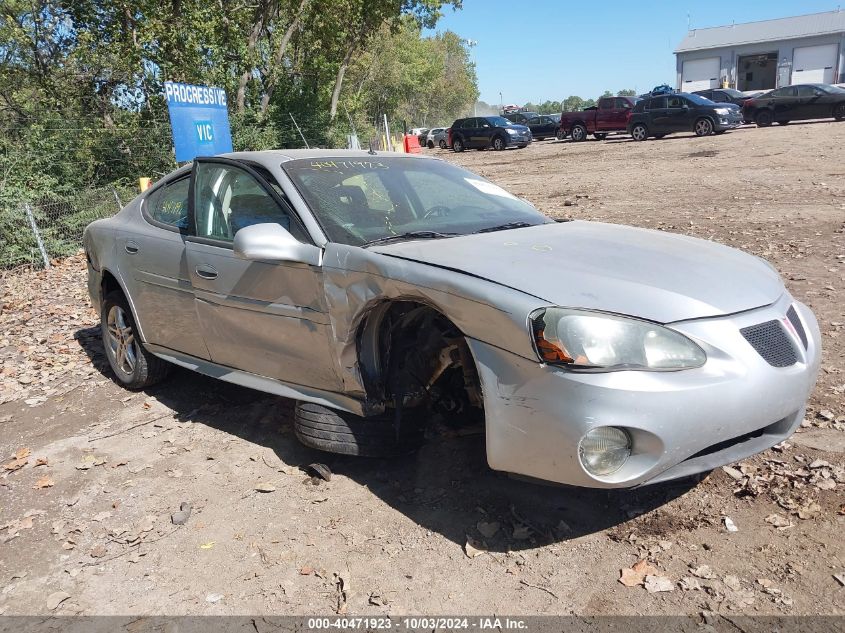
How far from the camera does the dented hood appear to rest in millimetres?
2719

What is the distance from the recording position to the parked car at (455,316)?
2.61 m

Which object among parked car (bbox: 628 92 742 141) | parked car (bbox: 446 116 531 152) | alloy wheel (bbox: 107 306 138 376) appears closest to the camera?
alloy wheel (bbox: 107 306 138 376)

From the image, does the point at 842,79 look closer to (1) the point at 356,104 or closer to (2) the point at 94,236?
(1) the point at 356,104

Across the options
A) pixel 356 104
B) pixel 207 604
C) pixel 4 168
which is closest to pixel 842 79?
pixel 356 104

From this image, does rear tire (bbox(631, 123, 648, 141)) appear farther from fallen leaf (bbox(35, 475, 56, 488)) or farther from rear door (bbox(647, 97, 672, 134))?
fallen leaf (bbox(35, 475, 56, 488))

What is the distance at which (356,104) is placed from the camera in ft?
85.0

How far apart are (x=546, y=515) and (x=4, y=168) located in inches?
406

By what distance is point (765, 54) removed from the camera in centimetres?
5803

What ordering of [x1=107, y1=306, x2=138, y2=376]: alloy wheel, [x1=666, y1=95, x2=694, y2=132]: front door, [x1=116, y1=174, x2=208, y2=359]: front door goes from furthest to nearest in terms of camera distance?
[x1=666, y1=95, x2=694, y2=132]: front door, [x1=107, y1=306, x2=138, y2=376]: alloy wheel, [x1=116, y1=174, x2=208, y2=359]: front door

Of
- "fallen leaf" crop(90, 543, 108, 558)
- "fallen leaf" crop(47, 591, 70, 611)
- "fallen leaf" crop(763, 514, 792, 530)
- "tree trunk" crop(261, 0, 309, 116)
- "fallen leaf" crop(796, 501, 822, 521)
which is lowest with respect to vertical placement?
"fallen leaf" crop(90, 543, 108, 558)

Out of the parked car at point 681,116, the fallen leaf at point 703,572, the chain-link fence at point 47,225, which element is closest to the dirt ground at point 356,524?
A: the fallen leaf at point 703,572

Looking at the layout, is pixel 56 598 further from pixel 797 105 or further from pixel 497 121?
pixel 497 121

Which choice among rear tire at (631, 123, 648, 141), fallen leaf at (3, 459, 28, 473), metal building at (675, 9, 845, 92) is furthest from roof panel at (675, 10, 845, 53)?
fallen leaf at (3, 459, 28, 473)

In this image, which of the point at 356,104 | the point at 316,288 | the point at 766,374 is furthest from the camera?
the point at 356,104
